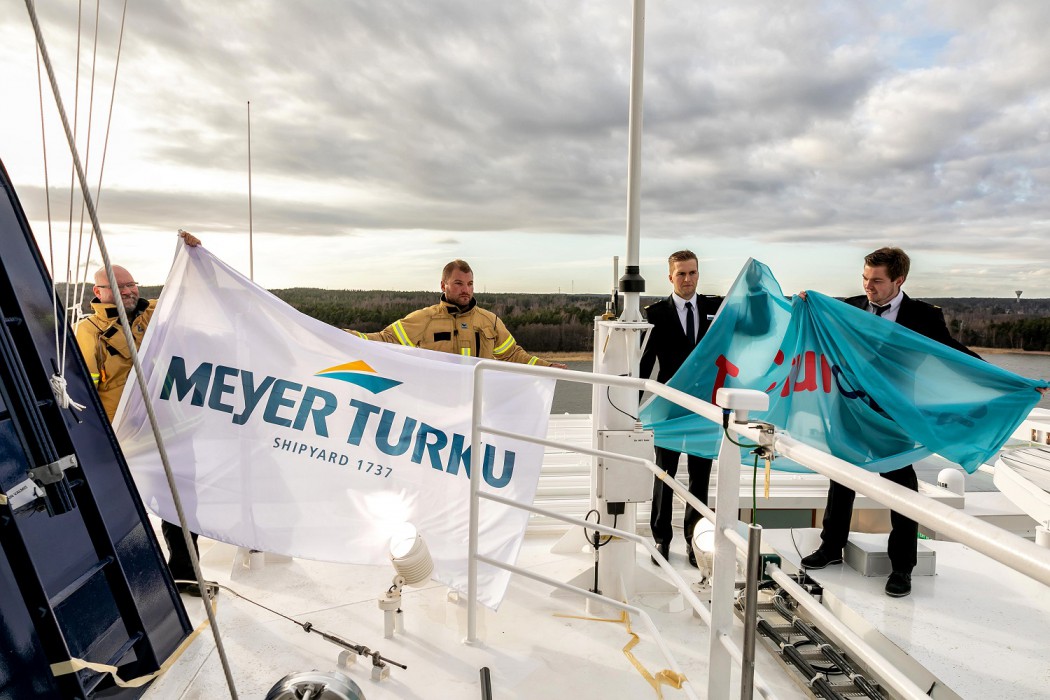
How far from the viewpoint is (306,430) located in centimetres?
279

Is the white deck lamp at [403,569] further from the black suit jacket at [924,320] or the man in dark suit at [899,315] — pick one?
the black suit jacket at [924,320]

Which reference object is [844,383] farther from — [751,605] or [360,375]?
[360,375]

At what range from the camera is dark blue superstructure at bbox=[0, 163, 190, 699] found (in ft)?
5.52

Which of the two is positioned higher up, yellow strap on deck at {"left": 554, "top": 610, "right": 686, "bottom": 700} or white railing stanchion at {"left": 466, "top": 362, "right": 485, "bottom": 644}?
white railing stanchion at {"left": 466, "top": 362, "right": 485, "bottom": 644}

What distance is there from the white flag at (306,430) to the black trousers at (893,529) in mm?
1513

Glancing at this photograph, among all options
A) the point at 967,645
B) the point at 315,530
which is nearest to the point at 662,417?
the point at 967,645

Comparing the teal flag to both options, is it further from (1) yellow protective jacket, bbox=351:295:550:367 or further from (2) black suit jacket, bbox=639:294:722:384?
(1) yellow protective jacket, bbox=351:295:550:367

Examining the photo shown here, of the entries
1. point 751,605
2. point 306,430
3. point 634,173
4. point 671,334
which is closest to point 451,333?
point 306,430

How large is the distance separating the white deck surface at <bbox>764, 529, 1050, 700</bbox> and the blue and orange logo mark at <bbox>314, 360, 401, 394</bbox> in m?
2.18

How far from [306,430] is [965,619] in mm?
3007

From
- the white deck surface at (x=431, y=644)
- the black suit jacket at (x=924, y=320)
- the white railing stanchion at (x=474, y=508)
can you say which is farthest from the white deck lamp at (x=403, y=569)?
the black suit jacket at (x=924, y=320)

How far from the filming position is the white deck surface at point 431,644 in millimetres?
2205

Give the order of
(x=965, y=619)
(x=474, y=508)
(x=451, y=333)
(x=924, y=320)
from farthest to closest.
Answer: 1. (x=451, y=333)
2. (x=924, y=320)
3. (x=965, y=619)
4. (x=474, y=508)

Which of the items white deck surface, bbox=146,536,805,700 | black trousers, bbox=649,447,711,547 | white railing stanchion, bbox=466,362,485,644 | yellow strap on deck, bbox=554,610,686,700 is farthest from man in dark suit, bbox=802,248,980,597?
white railing stanchion, bbox=466,362,485,644
